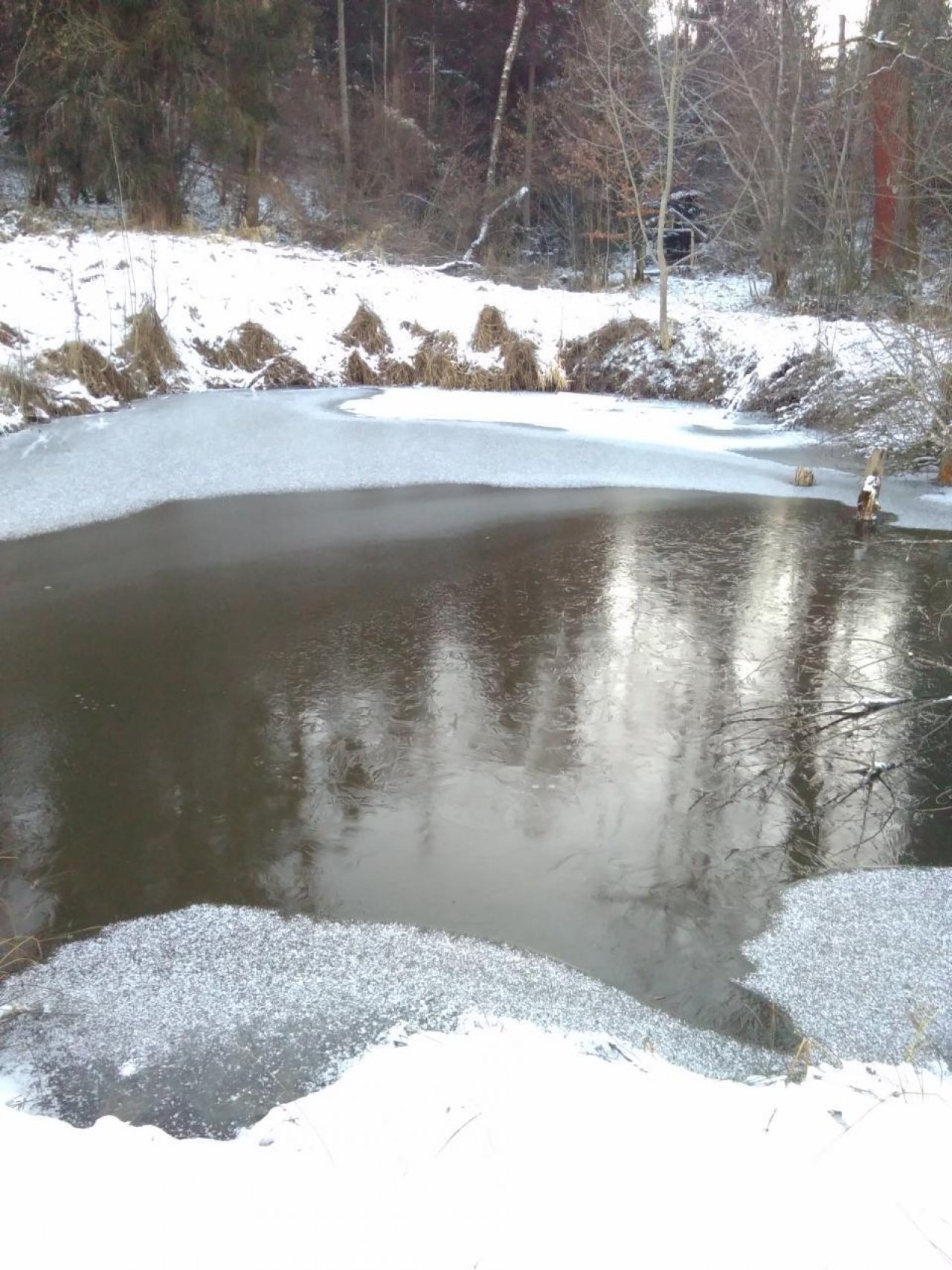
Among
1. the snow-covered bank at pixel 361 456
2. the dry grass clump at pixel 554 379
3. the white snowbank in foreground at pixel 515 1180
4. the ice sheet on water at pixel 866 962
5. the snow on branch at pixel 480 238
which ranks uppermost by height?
the snow on branch at pixel 480 238

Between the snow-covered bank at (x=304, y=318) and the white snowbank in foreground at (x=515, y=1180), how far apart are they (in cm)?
940

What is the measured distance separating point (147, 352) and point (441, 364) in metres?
3.97

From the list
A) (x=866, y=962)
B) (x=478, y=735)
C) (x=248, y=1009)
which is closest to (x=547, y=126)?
(x=478, y=735)

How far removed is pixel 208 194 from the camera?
67.5ft

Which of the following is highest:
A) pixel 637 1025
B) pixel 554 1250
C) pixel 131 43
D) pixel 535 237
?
pixel 131 43

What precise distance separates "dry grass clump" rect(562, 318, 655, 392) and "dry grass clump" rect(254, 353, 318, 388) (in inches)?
145

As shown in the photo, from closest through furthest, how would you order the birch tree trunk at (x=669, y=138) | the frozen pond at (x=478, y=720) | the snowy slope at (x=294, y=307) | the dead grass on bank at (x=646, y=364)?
1. the frozen pond at (x=478, y=720)
2. the snowy slope at (x=294, y=307)
3. the birch tree trunk at (x=669, y=138)
4. the dead grass on bank at (x=646, y=364)

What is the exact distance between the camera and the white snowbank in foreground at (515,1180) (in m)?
1.72

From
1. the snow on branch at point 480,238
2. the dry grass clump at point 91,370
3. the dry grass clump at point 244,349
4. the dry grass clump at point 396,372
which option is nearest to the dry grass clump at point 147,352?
the dry grass clump at point 91,370

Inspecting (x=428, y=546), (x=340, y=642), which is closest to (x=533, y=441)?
(x=428, y=546)

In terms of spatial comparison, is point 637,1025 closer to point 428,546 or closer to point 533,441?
point 428,546

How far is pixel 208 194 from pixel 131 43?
5.40 metres

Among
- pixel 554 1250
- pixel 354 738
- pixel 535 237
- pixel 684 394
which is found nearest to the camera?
pixel 554 1250

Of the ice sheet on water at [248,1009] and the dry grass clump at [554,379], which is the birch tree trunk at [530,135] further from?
the ice sheet on water at [248,1009]
